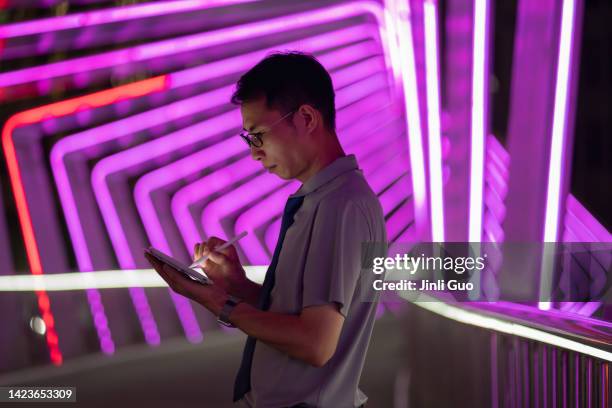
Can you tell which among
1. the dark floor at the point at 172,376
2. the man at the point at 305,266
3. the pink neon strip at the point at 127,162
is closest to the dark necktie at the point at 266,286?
the man at the point at 305,266

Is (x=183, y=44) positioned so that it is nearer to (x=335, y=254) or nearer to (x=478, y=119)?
(x=478, y=119)

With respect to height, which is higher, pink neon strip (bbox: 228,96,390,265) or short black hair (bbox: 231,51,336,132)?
short black hair (bbox: 231,51,336,132)

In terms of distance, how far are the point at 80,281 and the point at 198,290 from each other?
4960 millimetres

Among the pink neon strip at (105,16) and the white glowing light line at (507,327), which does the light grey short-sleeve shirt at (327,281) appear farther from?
the pink neon strip at (105,16)

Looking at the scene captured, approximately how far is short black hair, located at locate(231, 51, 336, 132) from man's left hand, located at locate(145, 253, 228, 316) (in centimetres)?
42

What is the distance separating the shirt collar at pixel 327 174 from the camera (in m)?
1.63

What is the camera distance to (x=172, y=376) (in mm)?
6344

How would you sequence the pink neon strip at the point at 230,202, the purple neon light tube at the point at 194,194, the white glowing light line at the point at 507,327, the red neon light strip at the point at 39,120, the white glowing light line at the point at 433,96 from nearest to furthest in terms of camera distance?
the white glowing light line at the point at 507,327, the white glowing light line at the point at 433,96, the red neon light strip at the point at 39,120, the purple neon light tube at the point at 194,194, the pink neon strip at the point at 230,202

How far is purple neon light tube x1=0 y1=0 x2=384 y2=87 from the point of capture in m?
6.10

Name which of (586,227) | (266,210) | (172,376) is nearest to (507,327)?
(586,227)

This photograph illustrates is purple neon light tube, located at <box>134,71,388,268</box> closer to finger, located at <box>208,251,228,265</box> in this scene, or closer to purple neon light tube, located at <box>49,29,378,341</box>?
purple neon light tube, located at <box>49,29,378,341</box>

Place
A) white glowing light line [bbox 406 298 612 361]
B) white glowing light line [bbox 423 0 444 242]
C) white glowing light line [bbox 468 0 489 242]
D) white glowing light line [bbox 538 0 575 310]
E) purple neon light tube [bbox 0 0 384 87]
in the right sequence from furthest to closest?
purple neon light tube [bbox 0 0 384 87], white glowing light line [bbox 423 0 444 242], white glowing light line [bbox 468 0 489 242], white glowing light line [bbox 538 0 575 310], white glowing light line [bbox 406 298 612 361]

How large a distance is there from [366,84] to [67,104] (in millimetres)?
3651

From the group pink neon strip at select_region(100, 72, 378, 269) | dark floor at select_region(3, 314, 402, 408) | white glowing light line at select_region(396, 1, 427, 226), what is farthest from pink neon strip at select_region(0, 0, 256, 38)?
dark floor at select_region(3, 314, 402, 408)
